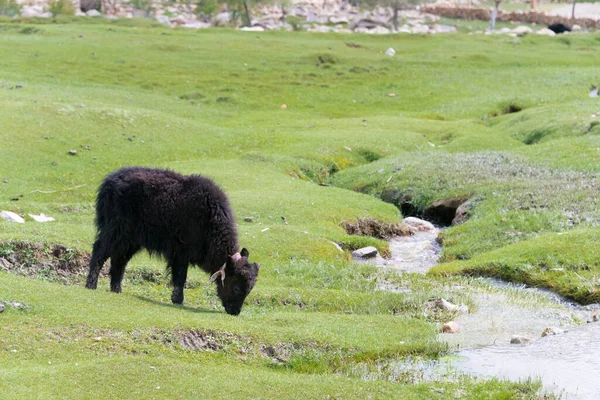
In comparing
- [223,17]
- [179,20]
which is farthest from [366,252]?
[223,17]

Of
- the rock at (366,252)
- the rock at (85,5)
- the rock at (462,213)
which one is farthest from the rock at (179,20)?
the rock at (366,252)

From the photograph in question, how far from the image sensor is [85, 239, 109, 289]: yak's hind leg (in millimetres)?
15219

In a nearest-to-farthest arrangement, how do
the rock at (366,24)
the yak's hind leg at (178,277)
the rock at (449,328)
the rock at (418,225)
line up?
the yak's hind leg at (178,277) < the rock at (449,328) < the rock at (418,225) < the rock at (366,24)

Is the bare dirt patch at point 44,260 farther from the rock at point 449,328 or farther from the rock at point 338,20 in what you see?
the rock at point 338,20

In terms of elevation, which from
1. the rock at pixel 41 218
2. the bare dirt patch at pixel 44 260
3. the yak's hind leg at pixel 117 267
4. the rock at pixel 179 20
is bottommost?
the rock at pixel 179 20

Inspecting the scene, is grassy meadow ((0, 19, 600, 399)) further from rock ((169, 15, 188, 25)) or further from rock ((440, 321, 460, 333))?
rock ((169, 15, 188, 25))

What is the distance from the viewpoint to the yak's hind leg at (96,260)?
49.9 ft

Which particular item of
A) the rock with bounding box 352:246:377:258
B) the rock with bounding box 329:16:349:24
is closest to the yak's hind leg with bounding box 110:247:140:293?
the rock with bounding box 352:246:377:258

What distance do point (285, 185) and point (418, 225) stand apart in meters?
5.00

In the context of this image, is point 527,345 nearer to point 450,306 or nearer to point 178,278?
point 450,306

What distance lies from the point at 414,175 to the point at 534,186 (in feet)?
16.1

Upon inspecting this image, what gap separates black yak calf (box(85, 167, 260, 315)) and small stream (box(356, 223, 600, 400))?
351cm

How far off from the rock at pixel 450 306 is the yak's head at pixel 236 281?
4.34 meters

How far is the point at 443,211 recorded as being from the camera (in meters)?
28.2
